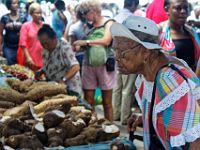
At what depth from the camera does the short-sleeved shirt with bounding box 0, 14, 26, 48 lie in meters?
7.77

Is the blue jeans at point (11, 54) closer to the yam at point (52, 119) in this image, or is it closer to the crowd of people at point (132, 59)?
the crowd of people at point (132, 59)

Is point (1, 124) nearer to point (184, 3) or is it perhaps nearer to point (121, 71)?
point (121, 71)

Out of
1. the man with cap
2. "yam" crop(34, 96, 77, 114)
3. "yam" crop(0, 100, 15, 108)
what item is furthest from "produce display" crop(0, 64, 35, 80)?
"yam" crop(34, 96, 77, 114)

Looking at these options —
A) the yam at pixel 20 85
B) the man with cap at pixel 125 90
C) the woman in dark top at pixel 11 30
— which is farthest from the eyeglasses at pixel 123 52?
→ the woman in dark top at pixel 11 30

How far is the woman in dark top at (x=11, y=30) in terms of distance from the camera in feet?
25.6

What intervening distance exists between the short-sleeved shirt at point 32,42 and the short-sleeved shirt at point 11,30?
1.52ft

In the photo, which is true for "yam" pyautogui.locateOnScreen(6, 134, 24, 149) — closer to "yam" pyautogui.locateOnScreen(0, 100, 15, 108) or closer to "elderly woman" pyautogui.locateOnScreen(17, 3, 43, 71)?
"yam" pyautogui.locateOnScreen(0, 100, 15, 108)

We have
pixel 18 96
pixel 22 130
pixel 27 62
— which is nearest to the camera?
pixel 22 130

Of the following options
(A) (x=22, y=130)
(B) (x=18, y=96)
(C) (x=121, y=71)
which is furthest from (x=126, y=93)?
(C) (x=121, y=71)

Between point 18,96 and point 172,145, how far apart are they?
270 centimetres

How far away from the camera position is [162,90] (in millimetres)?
2162

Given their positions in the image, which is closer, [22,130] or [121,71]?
[121,71]

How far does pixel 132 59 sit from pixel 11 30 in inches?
230

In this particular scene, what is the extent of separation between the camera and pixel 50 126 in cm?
342
